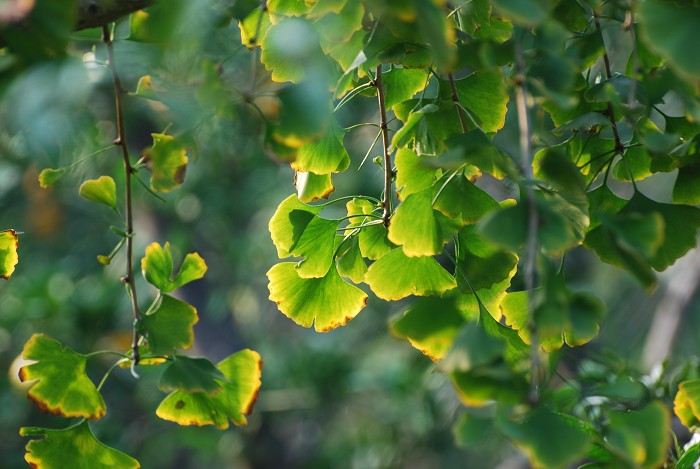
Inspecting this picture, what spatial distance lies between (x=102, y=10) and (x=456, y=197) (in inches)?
7.2

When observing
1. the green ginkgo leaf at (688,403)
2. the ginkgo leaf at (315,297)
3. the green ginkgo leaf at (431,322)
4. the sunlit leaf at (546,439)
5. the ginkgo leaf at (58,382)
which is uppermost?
the green ginkgo leaf at (431,322)

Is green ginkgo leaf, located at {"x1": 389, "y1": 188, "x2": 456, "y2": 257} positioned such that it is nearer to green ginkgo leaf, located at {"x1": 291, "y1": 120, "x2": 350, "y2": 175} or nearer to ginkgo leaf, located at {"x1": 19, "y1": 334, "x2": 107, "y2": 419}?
green ginkgo leaf, located at {"x1": 291, "y1": 120, "x2": 350, "y2": 175}

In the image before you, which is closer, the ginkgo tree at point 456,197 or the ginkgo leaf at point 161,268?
the ginkgo tree at point 456,197

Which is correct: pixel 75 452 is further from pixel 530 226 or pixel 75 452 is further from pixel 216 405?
pixel 530 226

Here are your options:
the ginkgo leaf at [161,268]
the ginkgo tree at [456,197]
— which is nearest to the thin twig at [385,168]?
the ginkgo tree at [456,197]

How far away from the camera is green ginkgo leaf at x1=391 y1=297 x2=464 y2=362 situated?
0.24 metres

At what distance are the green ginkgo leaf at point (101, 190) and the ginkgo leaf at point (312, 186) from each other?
0.11 meters

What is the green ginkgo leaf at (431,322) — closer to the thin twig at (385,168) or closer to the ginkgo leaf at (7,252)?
the thin twig at (385,168)

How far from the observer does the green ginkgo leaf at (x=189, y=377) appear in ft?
1.20

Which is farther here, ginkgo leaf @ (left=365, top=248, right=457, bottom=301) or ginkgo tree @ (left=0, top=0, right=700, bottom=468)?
ginkgo leaf @ (left=365, top=248, right=457, bottom=301)

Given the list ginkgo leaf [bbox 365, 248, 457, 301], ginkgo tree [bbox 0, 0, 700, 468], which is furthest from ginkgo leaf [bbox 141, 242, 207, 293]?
ginkgo leaf [bbox 365, 248, 457, 301]

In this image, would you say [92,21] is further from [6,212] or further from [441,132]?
[6,212]

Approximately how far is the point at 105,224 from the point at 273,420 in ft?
2.26

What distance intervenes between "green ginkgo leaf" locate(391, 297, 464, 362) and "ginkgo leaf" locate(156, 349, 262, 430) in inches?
7.1
